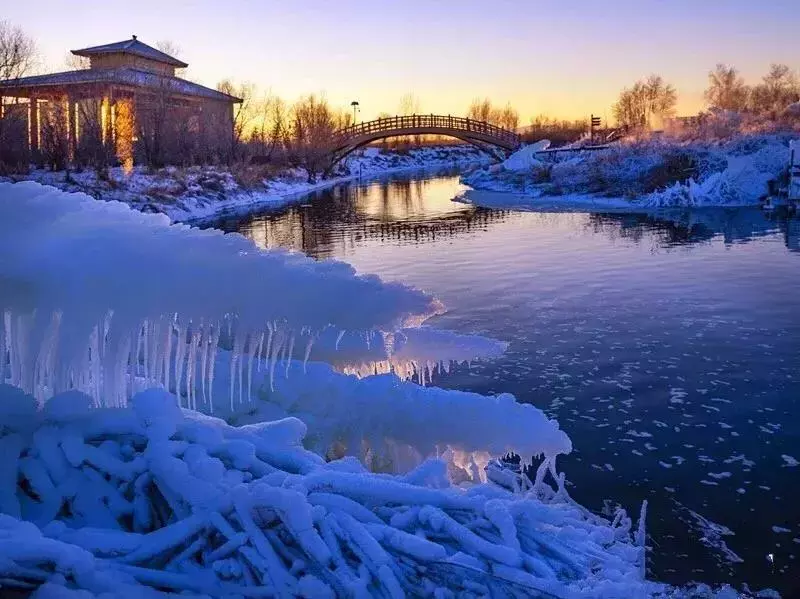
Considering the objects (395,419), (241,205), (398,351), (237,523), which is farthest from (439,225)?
(237,523)

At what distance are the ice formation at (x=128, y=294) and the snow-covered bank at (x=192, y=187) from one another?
19719 mm

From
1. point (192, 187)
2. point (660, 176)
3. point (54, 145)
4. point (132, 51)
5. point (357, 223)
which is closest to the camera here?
point (357, 223)

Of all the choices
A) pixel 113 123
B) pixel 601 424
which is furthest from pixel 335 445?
pixel 113 123

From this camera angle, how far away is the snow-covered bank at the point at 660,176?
30547 mm

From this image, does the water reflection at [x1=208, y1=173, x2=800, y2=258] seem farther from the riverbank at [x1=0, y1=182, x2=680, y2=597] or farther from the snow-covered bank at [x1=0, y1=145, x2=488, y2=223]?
the riverbank at [x1=0, y1=182, x2=680, y2=597]

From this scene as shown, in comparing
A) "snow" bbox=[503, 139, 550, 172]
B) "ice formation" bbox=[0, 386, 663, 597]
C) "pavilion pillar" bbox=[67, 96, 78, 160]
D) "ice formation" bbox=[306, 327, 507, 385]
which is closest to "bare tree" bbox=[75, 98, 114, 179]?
"pavilion pillar" bbox=[67, 96, 78, 160]

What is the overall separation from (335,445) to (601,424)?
3.23 meters

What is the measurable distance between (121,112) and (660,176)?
28207 mm

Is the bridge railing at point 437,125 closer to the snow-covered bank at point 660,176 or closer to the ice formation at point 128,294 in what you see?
the snow-covered bank at point 660,176

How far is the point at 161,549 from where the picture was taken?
289cm

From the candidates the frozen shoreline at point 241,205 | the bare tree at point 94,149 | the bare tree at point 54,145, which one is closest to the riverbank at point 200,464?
the frozen shoreline at point 241,205

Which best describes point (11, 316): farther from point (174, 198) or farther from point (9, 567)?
point (174, 198)

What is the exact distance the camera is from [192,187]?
34.5 m

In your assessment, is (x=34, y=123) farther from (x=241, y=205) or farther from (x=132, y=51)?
(x=132, y=51)
